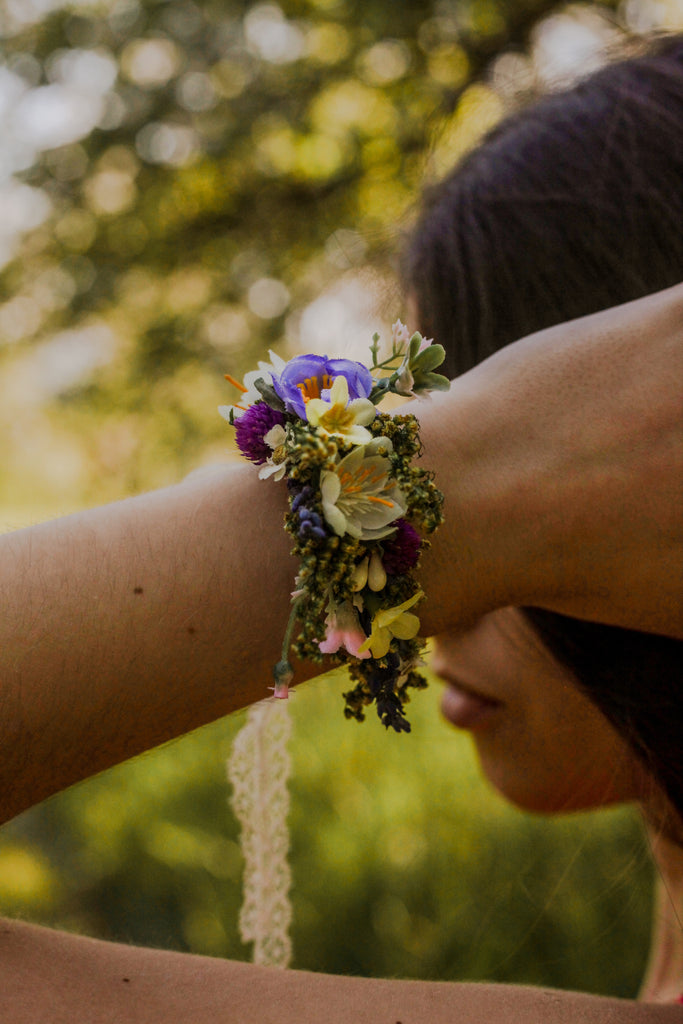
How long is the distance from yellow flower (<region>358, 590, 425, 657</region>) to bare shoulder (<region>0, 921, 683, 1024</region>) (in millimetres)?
364

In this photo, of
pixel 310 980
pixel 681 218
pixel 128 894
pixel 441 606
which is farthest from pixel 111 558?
pixel 128 894

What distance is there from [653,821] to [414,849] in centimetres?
194

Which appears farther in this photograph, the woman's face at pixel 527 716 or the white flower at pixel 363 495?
the woman's face at pixel 527 716

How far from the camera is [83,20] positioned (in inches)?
147

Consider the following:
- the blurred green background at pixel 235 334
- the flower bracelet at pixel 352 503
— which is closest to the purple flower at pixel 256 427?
the flower bracelet at pixel 352 503

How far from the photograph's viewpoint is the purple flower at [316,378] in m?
0.88

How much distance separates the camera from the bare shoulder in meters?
0.86

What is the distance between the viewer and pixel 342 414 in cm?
86

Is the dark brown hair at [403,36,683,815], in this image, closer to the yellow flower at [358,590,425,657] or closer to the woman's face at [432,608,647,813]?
the woman's face at [432,608,647,813]

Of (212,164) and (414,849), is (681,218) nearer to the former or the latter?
(414,849)

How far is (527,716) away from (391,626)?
725 mm

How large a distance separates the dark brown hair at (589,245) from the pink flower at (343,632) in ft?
1.91

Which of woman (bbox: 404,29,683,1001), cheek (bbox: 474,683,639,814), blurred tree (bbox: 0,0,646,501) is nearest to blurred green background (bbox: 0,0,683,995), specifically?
blurred tree (bbox: 0,0,646,501)

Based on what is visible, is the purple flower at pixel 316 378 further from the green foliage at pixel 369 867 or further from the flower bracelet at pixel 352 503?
the green foliage at pixel 369 867
